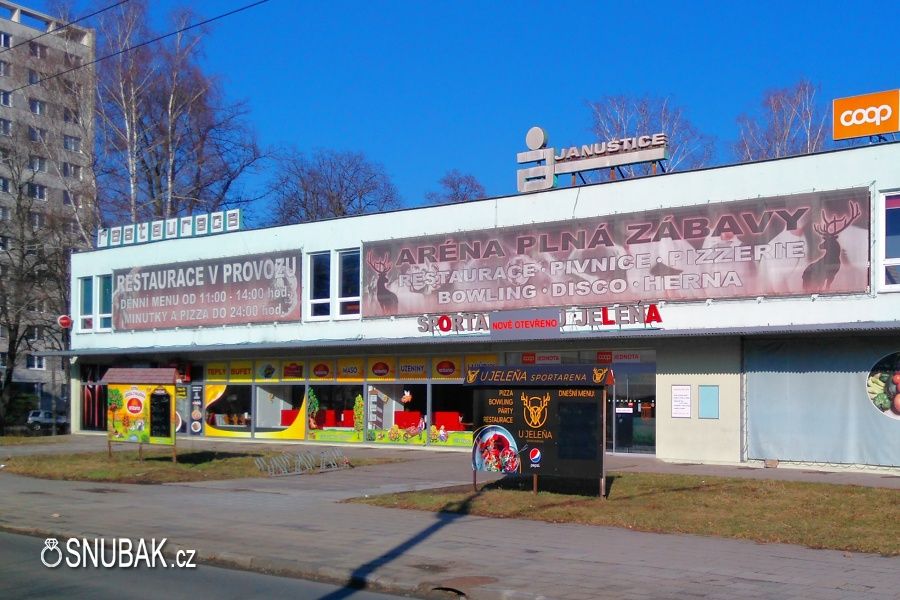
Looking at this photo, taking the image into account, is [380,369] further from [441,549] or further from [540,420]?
[441,549]

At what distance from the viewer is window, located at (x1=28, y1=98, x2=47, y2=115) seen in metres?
49.1

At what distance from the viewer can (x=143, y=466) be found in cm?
2302

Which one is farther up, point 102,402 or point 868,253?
point 868,253

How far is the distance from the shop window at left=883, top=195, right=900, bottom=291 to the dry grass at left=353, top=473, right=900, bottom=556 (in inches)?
207

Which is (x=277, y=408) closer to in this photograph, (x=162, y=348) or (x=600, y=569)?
(x=162, y=348)

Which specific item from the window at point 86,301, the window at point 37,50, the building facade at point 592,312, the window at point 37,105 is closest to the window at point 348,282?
the building facade at point 592,312

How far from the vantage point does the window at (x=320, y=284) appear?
3055cm

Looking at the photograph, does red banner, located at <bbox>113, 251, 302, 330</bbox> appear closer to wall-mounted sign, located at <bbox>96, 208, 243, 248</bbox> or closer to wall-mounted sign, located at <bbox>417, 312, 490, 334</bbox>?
wall-mounted sign, located at <bbox>96, 208, 243, 248</bbox>

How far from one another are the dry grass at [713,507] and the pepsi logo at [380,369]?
38.0ft

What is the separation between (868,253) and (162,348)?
23.6m

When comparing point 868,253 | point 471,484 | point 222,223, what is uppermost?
point 222,223

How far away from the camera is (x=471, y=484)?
62.4 feet

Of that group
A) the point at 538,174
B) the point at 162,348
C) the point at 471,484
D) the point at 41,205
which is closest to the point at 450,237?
the point at 538,174

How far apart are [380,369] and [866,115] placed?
15.2 meters
